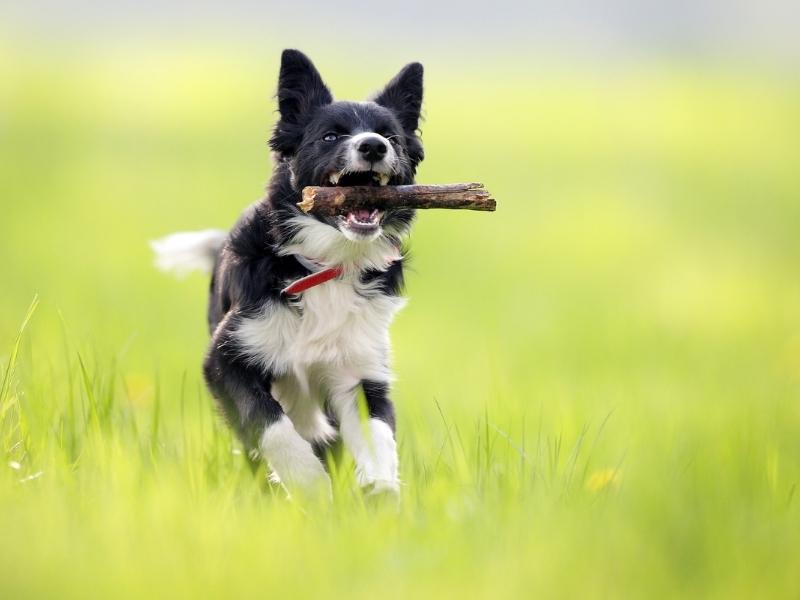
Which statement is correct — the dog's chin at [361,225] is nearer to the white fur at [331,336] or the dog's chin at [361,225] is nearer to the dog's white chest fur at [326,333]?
the white fur at [331,336]

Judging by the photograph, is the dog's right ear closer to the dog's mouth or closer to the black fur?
the black fur

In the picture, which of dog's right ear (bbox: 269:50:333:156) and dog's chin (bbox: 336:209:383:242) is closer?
dog's chin (bbox: 336:209:383:242)

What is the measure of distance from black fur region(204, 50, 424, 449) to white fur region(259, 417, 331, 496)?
0.20 feet

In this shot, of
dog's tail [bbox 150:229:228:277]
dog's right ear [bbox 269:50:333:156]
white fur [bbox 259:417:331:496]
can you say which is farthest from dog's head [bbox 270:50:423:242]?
dog's tail [bbox 150:229:228:277]

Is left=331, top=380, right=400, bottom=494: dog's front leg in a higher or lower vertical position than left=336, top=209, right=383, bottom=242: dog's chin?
lower

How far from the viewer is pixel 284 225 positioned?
4.92 m

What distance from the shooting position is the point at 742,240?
1324cm

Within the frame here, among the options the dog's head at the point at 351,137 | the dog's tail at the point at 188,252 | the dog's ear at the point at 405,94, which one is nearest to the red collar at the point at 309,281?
the dog's head at the point at 351,137

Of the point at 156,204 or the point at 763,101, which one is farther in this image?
the point at 763,101

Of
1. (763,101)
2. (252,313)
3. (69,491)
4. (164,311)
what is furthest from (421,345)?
(763,101)

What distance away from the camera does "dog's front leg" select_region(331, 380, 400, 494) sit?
448 cm

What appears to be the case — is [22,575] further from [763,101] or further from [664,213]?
[763,101]

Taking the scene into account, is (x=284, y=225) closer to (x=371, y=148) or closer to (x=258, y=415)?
(x=371, y=148)

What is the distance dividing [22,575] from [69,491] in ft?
2.37
